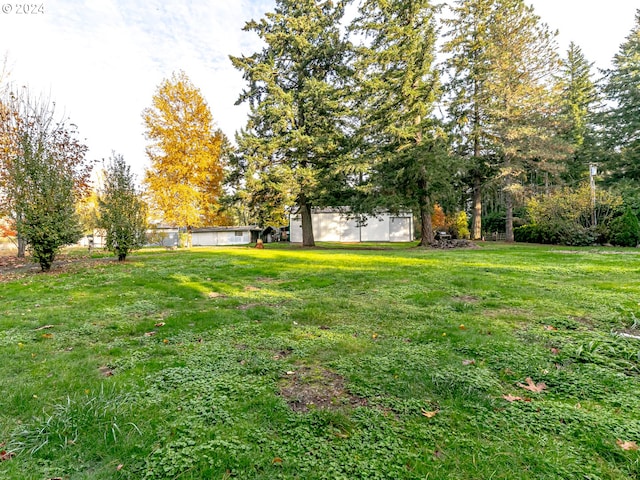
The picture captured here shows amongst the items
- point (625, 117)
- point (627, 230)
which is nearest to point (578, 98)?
point (625, 117)

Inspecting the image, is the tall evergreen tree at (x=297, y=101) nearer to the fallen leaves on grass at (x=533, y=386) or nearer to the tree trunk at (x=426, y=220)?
the tree trunk at (x=426, y=220)

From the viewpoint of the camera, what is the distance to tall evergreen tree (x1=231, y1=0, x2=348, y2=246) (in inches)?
666

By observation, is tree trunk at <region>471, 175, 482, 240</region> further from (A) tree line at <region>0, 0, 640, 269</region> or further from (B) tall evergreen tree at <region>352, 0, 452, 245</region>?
(B) tall evergreen tree at <region>352, 0, 452, 245</region>

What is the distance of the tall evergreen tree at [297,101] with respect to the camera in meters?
16.9

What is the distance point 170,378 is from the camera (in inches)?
104

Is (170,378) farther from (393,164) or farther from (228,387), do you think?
(393,164)

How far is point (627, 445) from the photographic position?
5.78 feet

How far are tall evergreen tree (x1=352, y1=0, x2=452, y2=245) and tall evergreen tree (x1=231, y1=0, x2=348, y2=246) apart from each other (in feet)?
6.35

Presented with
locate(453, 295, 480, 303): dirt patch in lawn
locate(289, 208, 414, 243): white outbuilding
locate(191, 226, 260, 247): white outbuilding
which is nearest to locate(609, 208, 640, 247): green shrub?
locate(453, 295, 480, 303): dirt patch in lawn

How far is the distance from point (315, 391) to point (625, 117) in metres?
31.6

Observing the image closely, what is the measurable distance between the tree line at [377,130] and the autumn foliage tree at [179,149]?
0.08 meters

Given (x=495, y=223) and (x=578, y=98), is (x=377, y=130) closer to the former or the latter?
(x=495, y=223)

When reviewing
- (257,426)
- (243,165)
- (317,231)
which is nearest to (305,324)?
(257,426)

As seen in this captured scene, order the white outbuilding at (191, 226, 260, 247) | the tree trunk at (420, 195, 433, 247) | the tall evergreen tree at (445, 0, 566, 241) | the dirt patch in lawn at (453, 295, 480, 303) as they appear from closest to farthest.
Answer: the dirt patch in lawn at (453, 295, 480, 303) → the tree trunk at (420, 195, 433, 247) → the tall evergreen tree at (445, 0, 566, 241) → the white outbuilding at (191, 226, 260, 247)
